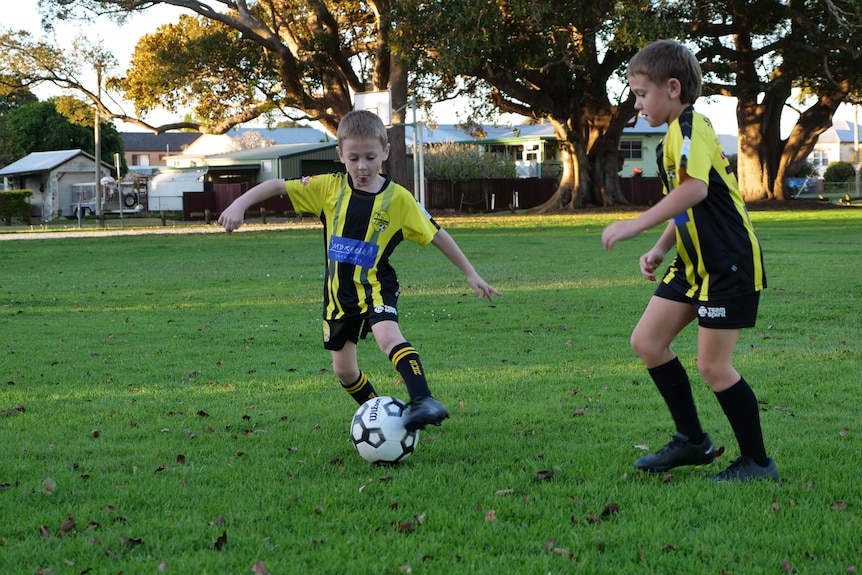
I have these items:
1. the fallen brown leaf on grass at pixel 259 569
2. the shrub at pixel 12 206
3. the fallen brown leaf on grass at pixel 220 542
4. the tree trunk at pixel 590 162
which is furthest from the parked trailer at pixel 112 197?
the fallen brown leaf on grass at pixel 259 569

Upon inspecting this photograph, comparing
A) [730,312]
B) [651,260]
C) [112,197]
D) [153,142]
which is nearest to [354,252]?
[651,260]

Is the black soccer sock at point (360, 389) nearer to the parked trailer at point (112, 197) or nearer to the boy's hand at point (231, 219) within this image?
the boy's hand at point (231, 219)

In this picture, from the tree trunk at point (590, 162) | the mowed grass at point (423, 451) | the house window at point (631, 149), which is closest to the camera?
the mowed grass at point (423, 451)

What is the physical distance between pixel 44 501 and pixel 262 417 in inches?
74.5

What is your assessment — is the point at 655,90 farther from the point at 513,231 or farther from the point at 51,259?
the point at 513,231

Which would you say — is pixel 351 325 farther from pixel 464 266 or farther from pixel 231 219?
pixel 231 219

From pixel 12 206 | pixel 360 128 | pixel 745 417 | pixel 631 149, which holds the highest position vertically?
pixel 631 149

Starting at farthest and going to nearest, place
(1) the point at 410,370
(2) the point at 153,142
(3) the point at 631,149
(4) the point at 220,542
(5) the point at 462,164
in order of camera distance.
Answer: (2) the point at 153,142 → (3) the point at 631,149 → (5) the point at 462,164 → (1) the point at 410,370 → (4) the point at 220,542

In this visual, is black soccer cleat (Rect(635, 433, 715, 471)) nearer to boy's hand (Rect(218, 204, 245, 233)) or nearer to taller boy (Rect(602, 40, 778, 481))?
taller boy (Rect(602, 40, 778, 481))

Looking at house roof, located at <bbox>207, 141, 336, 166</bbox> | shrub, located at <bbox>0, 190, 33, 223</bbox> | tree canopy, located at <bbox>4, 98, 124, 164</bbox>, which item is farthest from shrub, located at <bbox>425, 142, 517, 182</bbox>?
tree canopy, located at <bbox>4, 98, 124, 164</bbox>

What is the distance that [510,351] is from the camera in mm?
8539

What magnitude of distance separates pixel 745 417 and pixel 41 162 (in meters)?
63.1

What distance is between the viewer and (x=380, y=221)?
5094 mm

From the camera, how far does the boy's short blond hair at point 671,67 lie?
4.11 m
